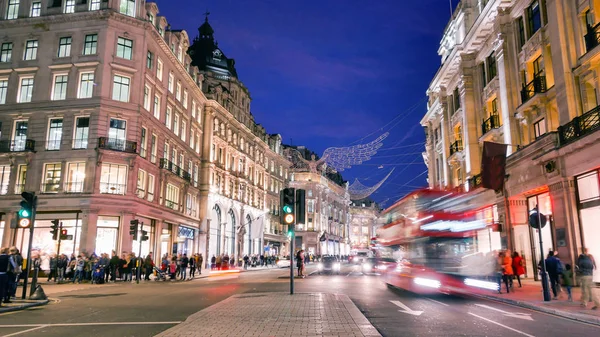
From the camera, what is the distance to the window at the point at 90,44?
3619 centimetres

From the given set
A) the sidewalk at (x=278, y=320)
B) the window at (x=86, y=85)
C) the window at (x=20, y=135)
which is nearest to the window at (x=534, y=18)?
the sidewalk at (x=278, y=320)

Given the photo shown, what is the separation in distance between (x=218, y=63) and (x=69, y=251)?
115 ft

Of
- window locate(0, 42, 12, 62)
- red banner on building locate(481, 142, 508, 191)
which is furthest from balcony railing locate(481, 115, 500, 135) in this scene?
window locate(0, 42, 12, 62)

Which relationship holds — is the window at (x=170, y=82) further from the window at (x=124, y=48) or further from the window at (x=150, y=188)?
the window at (x=150, y=188)

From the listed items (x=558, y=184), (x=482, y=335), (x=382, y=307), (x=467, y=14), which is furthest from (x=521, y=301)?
(x=467, y=14)

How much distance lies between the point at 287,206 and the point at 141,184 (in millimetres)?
24843

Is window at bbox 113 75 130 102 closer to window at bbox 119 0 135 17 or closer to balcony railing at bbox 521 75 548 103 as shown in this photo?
window at bbox 119 0 135 17

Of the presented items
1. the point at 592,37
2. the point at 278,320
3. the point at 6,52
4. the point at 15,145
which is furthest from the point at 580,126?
the point at 6,52

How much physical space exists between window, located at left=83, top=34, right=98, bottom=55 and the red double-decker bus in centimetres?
2946

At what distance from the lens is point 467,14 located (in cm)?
3706

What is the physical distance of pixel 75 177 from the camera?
113ft

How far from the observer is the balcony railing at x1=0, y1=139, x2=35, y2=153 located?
115 ft

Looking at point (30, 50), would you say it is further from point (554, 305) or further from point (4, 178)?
point (554, 305)

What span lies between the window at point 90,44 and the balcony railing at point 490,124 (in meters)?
30.7
